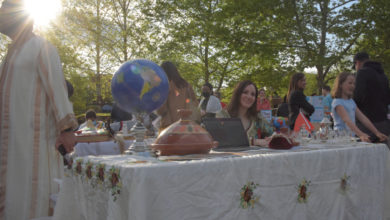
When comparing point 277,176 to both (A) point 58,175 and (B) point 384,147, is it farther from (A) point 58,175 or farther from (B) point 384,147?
(A) point 58,175

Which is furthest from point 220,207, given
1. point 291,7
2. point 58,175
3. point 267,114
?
point 291,7

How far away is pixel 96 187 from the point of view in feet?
6.11

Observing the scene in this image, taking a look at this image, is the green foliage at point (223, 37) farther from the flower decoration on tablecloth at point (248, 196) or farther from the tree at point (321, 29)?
the flower decoration on tablecloth at point (248, 196)

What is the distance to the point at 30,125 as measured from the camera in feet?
8.75

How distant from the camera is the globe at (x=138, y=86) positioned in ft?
7.37

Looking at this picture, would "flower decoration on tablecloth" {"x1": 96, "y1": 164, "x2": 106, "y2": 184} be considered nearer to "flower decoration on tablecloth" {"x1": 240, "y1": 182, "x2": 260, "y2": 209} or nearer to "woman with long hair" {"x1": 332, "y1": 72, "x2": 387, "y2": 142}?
"flower decoration on tablecloth" {"x1": 240, "y1": 182, "x2": 260, "y2": 209}

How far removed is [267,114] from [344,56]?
758cm

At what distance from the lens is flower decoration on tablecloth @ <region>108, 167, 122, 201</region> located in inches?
64.9

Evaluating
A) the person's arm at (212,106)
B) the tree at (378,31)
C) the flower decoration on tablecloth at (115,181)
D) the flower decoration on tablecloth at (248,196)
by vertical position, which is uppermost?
the tree at (378,31)

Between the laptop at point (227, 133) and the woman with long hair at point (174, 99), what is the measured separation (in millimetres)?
990

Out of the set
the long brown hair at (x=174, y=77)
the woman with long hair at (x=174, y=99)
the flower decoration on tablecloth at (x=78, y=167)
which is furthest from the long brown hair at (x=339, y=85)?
the flower decoration on tablecloth at (x=78, y=167)

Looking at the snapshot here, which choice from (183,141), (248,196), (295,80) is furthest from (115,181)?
(295,80)

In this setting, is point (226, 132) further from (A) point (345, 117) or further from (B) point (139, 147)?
(A) point (345, 117)

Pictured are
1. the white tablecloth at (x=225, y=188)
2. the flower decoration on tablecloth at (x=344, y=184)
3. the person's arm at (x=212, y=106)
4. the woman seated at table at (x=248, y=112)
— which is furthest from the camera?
the person's arm at (x=212, y=106)
